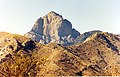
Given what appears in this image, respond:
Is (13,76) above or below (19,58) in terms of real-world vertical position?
below

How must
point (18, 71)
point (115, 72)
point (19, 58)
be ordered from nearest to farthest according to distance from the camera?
point (18, 71)
point (19, 58)
point (115, 72)

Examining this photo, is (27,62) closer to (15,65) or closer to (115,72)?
(15,65)

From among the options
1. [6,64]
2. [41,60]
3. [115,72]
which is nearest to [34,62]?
[41,60]

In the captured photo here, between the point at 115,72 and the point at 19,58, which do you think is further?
the point at 115,72

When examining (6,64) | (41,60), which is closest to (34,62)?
(41,60)

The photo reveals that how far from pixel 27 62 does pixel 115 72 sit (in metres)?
8.55

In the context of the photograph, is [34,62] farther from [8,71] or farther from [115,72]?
[115,72]

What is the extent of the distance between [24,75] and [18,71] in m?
0.93

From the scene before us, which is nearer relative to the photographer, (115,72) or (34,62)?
(34,62)

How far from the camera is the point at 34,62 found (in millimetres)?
25141

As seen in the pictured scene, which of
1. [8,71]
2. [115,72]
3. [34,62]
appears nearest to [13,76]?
[8,71]

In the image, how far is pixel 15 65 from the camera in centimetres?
2395

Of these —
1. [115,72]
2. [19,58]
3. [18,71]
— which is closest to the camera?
[18,71]

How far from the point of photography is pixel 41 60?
25.8m
